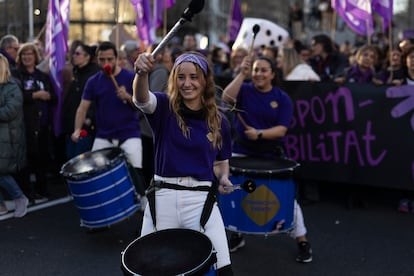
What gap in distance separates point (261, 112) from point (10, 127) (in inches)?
110

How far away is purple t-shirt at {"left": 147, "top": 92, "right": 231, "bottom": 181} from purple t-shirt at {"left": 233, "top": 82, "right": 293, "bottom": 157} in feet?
5.78

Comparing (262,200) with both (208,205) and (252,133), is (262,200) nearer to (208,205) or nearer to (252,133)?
(252,133)

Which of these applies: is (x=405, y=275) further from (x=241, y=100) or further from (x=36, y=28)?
(x=36, y=28)

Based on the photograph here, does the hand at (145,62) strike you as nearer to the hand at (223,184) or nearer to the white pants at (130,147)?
the hand at (223,184)

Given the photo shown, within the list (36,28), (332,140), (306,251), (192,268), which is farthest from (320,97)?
(36,28)

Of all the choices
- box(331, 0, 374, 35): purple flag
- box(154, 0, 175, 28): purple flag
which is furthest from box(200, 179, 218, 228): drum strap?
box(154, 0, 175, 28): purple flag

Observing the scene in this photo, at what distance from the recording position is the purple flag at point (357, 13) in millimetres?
7324

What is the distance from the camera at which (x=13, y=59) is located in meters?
7.03

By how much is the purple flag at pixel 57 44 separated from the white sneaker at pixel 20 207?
1183mm

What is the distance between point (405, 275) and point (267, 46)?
5.66 m

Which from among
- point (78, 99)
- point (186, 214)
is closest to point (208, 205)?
point (186, 214)

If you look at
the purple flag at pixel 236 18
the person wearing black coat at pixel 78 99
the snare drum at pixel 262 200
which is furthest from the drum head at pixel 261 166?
the purple flag at pixel 236 18

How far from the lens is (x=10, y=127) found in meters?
5.88

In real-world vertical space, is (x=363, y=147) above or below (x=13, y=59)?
below
